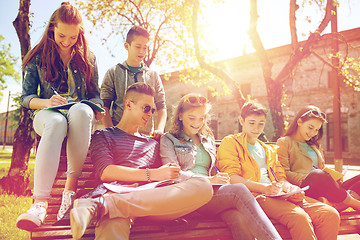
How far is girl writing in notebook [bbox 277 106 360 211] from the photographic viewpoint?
10.1 feet

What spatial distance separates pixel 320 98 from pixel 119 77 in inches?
763

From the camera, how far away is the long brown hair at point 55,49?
257 centimetres

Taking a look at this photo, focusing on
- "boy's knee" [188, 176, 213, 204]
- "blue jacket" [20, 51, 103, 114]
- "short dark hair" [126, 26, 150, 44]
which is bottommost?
"boy's knee" [188, 176, 213, 204]

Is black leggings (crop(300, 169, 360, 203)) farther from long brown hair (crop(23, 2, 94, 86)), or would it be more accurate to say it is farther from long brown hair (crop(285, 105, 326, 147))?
long brown hair (crop(23, 2, 94, 86))

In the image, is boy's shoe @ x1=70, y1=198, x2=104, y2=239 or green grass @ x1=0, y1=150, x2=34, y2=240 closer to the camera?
boy's shoe @ x1=70, y1=198, x2=104, y2=239

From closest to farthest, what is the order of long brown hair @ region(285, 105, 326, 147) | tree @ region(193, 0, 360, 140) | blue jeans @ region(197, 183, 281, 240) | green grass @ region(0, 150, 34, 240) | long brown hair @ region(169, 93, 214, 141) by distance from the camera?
blue jeans @ region(197, 183, 281, 240), long brown hair @ region(169, 93, 214, 141), long brown hair @ region(285, 105, 326, 147), green grass @ region(0, 150, 34, 240), tree @ region(193, 0, 360, 140)

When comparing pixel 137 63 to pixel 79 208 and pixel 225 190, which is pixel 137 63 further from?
pixel 79 208

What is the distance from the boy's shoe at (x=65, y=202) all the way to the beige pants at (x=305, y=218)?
156 centimetres

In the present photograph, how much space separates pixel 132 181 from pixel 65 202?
0.53 metres

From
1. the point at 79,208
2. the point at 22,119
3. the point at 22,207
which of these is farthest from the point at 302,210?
the point at 22,119

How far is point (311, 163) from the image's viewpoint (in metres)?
3.51

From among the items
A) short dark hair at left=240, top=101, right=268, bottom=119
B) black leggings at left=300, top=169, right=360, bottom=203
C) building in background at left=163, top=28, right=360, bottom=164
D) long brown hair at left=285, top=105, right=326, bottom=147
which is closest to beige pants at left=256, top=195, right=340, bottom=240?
black leggings at left=300, top=169, right=360, bottom=203

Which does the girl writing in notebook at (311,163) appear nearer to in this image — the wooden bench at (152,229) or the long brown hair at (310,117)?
the long brown hair at (310,117)

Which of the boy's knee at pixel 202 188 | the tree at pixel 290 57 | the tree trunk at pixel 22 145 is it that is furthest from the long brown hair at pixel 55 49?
the tree at pixel 290 57
